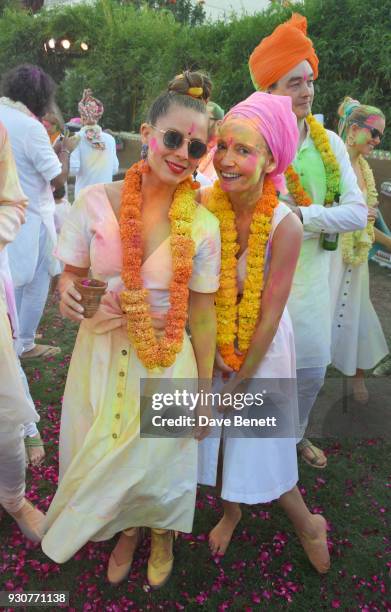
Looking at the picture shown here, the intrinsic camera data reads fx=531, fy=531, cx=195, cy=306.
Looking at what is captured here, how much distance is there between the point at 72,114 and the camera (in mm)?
16266

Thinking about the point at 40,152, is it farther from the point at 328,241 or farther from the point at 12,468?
the point at 12,468

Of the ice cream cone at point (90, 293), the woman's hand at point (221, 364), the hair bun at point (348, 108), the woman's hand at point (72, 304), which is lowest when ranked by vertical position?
the woman's hand at point (221, 364)

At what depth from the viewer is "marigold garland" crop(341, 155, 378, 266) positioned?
3.84m

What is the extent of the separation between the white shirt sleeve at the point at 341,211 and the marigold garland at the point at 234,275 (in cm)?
51

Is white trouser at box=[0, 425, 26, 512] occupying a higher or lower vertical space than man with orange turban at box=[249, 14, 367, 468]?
lower

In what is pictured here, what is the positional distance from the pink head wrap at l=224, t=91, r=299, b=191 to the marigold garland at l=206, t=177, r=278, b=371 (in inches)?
6.2

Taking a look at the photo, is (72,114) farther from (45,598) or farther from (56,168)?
(45,598)

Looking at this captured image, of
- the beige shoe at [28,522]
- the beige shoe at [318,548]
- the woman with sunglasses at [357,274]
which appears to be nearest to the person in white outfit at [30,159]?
the beige shoe at [28,522]

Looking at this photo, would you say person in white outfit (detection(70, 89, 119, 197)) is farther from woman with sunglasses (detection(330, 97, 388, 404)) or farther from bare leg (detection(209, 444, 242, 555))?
bare leg (detection(209, 444, 242, 555))

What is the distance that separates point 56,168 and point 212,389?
228 cm

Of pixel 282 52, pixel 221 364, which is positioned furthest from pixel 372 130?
pixel 221 364

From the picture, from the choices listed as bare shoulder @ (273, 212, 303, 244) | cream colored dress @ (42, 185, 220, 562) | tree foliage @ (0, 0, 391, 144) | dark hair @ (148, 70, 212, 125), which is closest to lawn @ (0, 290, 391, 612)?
cream colored dress @ (42, 185, 220, 562)

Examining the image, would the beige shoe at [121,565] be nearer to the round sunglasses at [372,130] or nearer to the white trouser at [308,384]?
the white trouser at [308,384]

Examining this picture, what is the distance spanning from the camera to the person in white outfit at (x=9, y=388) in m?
2.31
